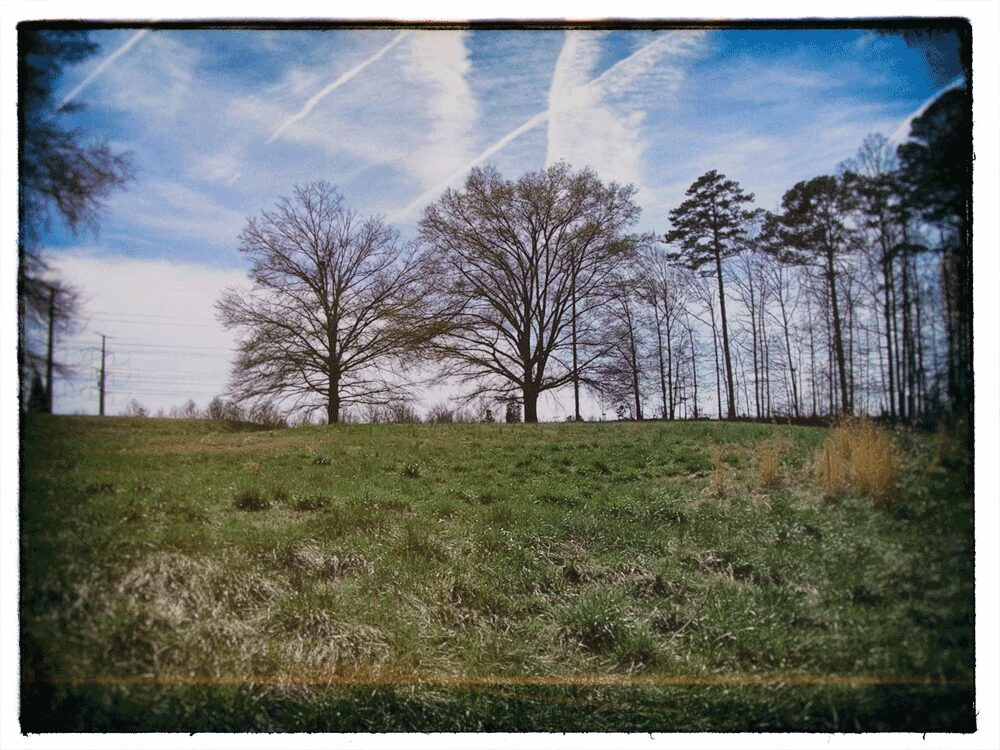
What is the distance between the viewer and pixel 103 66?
2.84 m

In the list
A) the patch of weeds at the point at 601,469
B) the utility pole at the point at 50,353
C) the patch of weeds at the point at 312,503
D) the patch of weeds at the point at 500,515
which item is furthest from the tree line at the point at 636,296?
the utility pole at the point at 50,353

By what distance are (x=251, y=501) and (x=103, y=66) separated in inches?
77.9

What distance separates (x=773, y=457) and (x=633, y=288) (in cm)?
101

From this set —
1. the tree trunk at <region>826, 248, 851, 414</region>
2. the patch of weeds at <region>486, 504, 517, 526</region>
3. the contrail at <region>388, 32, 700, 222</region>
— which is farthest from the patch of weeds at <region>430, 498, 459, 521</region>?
the tree trunk at <region>826, 248, 851, 414</region>

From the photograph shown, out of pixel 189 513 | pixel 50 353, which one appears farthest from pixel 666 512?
pixel 50 353

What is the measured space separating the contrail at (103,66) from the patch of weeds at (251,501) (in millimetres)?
1840

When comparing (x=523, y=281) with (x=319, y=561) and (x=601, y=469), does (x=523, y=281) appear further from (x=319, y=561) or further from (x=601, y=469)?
(x=319, y=561)

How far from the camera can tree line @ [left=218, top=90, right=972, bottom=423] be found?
112 inches

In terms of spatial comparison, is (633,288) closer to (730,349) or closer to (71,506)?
(730,349)

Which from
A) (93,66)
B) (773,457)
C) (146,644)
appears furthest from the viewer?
(773,457)

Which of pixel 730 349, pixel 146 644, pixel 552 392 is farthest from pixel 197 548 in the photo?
pixel 730 349

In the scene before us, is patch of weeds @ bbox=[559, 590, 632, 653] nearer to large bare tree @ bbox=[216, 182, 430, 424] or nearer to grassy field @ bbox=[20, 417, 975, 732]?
grassy field @ bbox=[20, 417, 975, 732]

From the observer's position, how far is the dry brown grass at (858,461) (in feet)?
9.44
